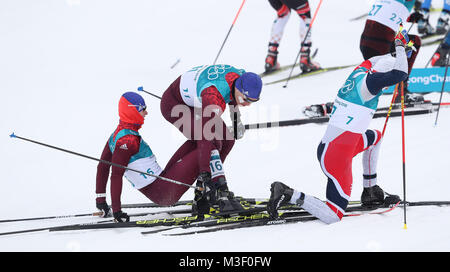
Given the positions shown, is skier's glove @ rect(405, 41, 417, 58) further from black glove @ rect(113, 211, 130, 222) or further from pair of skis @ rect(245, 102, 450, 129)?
pair of skis @ rect(245, 102, 450, 129)

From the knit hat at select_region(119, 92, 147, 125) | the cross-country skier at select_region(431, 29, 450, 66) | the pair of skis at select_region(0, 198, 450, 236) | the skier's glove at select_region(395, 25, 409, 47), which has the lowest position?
the pair of skis at select_region(0, 198, 450, 236)

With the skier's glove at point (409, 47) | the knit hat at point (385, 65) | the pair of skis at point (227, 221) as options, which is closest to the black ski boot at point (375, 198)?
the pair of skis at point (227, 221)

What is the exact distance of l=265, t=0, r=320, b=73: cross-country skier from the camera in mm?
8094

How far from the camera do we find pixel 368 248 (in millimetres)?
3162

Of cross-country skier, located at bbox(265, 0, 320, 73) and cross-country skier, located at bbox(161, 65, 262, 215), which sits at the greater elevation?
cross-country skier, located at bbox(265, 0, 320, 73)

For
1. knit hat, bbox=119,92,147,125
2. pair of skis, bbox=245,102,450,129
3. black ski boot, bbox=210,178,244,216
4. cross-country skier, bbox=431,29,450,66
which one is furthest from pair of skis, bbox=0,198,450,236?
cross-country skier, bbox=431,29,450,66

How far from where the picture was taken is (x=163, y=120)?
7.16m

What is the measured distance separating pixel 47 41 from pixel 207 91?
28.4ft

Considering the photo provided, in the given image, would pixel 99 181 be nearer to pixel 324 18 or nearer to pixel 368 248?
pixel 368 248

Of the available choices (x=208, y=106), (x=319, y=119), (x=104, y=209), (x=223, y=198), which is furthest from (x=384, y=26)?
(x=104, y=209)

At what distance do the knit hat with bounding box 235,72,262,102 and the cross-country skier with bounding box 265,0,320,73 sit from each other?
15.2ft

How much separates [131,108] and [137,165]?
435mm

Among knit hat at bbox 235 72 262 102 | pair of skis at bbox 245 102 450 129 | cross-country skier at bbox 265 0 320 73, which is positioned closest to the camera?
knit hat at bbox 235 72 262 102

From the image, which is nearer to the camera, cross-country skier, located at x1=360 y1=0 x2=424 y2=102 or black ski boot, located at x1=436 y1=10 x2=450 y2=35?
cross-country skier, located at x1=360 y1=0 x2=424 y2=102
